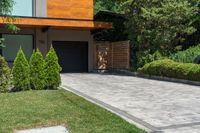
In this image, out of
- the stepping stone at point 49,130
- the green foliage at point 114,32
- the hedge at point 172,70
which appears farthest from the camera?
the green foliage at point 114,32

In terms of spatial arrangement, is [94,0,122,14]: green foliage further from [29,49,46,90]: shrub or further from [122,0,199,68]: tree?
Answer: [29,49,46,90]: shrub

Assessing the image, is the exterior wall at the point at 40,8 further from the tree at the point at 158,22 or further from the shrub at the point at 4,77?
the shrub at the point at 4,77

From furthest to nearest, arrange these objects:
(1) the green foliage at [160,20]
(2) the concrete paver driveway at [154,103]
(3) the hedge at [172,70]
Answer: (1) the green foliage at [160,20], (3) the hedge at [172,70], (2) the concrete paver driveway at [154,103]

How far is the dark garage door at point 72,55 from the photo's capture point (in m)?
26.6

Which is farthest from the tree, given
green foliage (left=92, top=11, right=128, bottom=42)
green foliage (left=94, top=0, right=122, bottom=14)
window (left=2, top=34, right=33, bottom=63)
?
window (left=2, top=34, right=33, bottom=63)

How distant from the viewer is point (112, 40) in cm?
2900

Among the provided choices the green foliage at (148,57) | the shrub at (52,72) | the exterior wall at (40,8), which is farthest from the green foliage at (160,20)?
the shrub at (52,72)

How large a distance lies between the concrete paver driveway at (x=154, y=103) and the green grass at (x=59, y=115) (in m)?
0.56

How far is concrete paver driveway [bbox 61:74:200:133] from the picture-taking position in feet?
30.9

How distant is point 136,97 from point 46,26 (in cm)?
1172

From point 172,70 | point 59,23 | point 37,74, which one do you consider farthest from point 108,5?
point 37,74

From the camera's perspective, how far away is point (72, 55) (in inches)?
1064

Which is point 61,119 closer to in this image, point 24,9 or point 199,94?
point 199,94

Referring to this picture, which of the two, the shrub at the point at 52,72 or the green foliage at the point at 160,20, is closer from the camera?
the shrub at the point at 52,72
